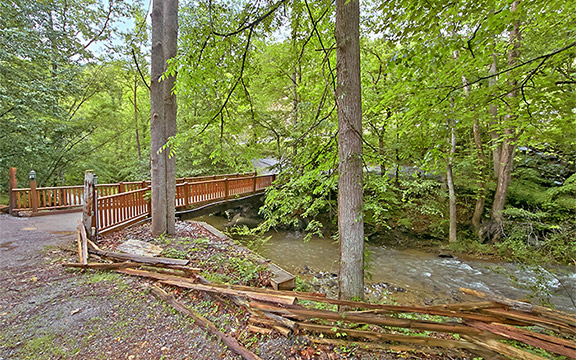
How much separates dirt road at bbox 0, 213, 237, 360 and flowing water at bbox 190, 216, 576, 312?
3.53m

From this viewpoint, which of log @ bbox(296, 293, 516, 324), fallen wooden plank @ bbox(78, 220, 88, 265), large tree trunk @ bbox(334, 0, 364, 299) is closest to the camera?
log @ bbox(296, 293, 516, 324)

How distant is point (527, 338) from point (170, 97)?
6603 mm

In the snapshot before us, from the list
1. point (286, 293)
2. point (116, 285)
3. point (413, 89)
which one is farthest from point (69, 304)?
point (413, 89)

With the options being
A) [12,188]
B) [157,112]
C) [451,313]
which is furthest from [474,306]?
[12,188]

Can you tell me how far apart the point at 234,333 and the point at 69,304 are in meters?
2.26

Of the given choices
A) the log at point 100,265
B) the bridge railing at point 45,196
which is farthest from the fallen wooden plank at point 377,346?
the bridge railing at point 45,196

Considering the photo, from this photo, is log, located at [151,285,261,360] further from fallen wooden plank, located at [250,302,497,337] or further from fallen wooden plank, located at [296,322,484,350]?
fallen wooden plank, located at [296,322,484,350]

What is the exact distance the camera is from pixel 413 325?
2162mm

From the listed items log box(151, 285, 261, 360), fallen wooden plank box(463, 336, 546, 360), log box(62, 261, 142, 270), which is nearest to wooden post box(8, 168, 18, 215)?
log box(62, 261, 142, 270)

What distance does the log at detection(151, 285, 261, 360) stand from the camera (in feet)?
7.22

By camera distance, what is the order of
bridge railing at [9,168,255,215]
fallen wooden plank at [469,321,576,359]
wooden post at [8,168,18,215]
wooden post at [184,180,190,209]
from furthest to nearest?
wooden post at [184,180,190,209], bridge railing at [9,168,255,215], wooden post at [8,168,18,215], fallen wooden plank at [469,321,576,359]

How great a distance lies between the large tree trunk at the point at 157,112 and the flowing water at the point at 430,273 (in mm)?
4412

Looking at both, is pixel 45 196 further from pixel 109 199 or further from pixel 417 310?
pixel 417 310

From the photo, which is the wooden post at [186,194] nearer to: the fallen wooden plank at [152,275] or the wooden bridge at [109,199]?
the wooden bridge at [109,199]
